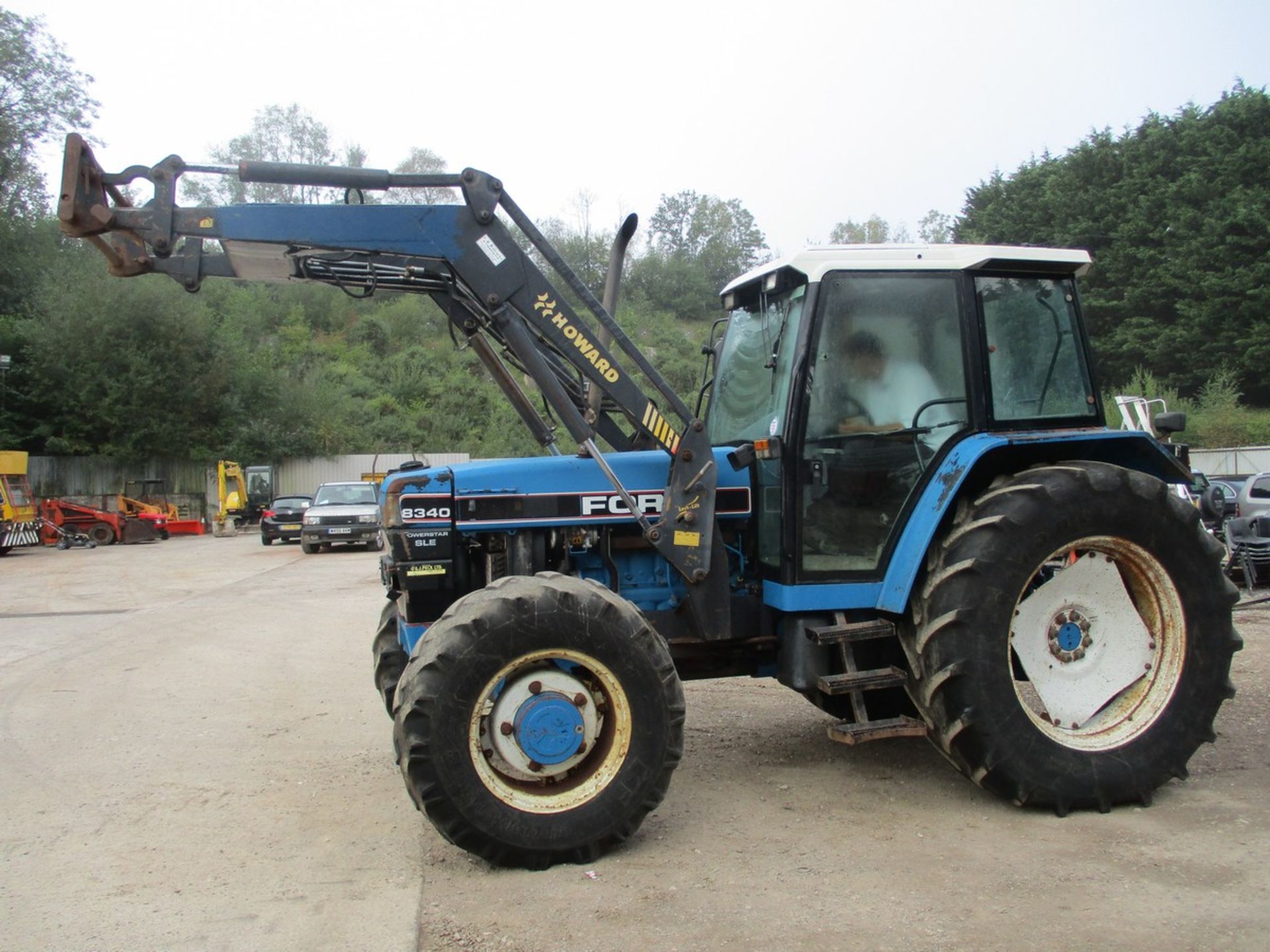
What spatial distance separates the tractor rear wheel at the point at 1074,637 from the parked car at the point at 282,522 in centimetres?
2327

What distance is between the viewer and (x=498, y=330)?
4.60 metres

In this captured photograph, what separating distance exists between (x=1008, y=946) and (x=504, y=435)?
122ft

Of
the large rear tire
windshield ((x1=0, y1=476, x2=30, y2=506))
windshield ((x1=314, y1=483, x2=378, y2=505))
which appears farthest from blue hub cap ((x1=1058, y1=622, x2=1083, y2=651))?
the large rear tire

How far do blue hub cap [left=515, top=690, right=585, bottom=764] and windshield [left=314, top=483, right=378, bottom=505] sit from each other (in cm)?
1987

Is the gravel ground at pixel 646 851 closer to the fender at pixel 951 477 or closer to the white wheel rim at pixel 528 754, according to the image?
the white wheel rim at pixel 528 754

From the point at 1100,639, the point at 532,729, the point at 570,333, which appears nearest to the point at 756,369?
the point at 570,333

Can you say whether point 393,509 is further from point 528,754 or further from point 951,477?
point 951,477

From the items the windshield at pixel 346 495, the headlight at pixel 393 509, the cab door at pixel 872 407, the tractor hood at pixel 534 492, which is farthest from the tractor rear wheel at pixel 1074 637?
the windshield at pixel 346 495

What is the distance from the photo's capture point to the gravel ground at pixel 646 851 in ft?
11.4

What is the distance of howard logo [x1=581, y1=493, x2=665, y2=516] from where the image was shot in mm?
4883

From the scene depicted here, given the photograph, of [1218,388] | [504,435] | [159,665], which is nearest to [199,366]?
[504,435]

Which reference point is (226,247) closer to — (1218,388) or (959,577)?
(959,577)

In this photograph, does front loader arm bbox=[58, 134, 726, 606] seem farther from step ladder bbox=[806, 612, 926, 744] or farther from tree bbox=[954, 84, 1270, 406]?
tree bbox=[954, 84, 1270, 406]

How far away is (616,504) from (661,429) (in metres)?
0.48
